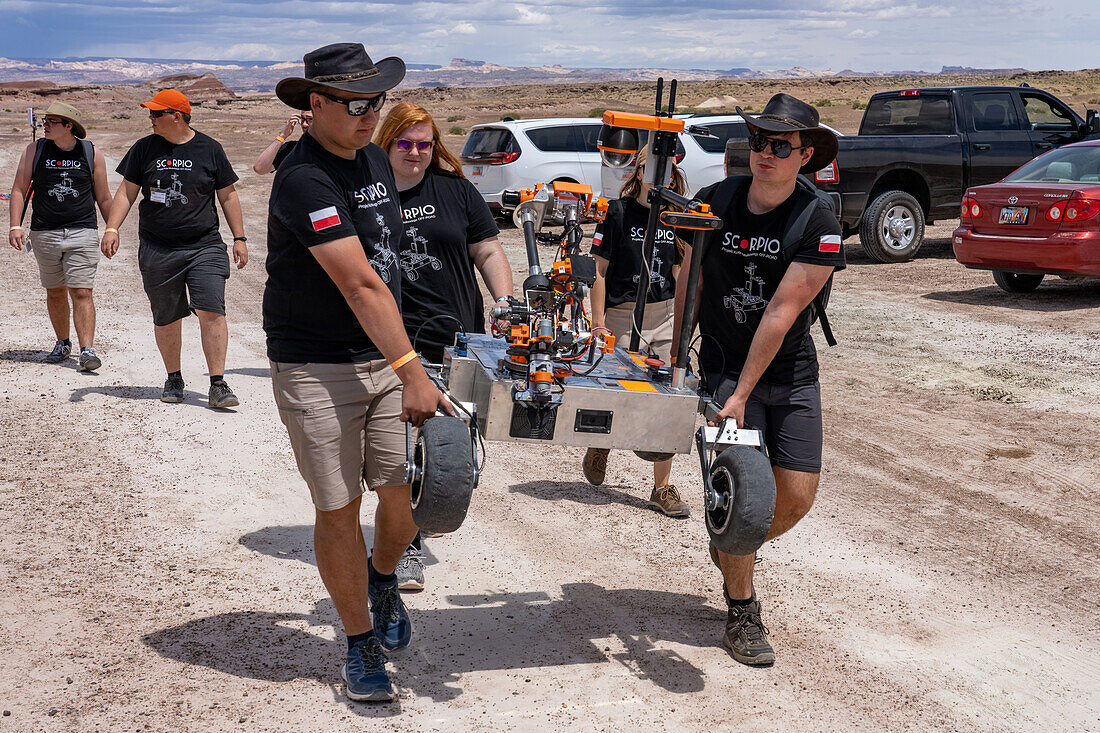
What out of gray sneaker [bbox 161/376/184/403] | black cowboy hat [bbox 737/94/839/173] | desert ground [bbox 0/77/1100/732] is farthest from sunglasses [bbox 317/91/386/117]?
gray sneaker [bbox 161/376/184/403]

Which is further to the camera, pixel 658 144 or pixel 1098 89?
pixel 1098 89

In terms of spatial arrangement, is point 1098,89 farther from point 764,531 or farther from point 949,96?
point 764,531

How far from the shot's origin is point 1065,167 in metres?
11.6

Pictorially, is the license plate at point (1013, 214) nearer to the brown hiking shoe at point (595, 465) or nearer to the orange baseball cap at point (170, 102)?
the brown hiking shoe at point (595, 465)

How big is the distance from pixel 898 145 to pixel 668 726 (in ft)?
38.9

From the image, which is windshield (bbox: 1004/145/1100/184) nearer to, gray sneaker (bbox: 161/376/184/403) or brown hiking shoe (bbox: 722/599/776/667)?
brown hiking shoe (bbox: 722/599/776/667)

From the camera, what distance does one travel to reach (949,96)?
14453 mm

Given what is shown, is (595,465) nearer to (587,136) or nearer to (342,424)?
(342,424)

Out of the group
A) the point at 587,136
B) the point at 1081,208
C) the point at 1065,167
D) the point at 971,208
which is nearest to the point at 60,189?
the point at 971,208

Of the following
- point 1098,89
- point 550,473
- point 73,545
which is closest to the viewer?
point 73,545

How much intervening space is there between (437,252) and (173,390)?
12.7 ft

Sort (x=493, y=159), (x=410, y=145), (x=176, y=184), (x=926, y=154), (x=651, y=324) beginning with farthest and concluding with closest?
1. (x=493, y=159)
2. (x=926, y=154)
3. (x=176, y=184)
4. (x=651, y=324)
5. (x=410, y=145)

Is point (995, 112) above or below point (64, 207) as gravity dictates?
above

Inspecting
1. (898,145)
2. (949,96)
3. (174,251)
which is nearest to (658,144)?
(174,251)
